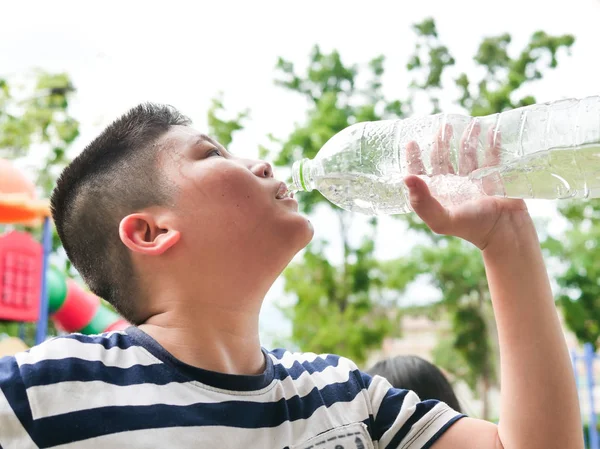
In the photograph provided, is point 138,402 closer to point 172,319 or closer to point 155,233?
point 172,319

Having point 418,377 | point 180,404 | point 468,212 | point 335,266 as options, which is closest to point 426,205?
point 468,212

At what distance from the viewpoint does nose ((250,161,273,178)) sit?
0.94 metres

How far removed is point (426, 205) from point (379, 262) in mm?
5994

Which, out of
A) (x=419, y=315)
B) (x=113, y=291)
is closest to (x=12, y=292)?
(x=113, y=291)

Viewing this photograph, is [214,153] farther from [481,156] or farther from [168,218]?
[481,156]

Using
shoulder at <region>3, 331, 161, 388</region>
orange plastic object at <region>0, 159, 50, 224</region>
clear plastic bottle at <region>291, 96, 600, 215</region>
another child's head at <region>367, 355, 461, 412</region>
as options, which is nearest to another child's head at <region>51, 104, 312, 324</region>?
shoulder at <region>3, 331, 161, 388</region>

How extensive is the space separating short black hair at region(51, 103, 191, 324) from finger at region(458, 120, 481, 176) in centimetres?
43

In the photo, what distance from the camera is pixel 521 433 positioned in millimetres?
819

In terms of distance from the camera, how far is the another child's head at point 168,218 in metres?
→ 0.87

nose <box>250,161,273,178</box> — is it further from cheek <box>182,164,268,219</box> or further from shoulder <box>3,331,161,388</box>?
shoulder <box>3,331,161,388</box>

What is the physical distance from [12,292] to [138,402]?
289cm

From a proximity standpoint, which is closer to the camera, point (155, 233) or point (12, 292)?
point (155, 233)

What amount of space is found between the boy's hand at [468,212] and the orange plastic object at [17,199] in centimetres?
267

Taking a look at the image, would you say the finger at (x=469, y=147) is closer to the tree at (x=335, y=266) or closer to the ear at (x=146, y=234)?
the ear at (x=146, y=234)
